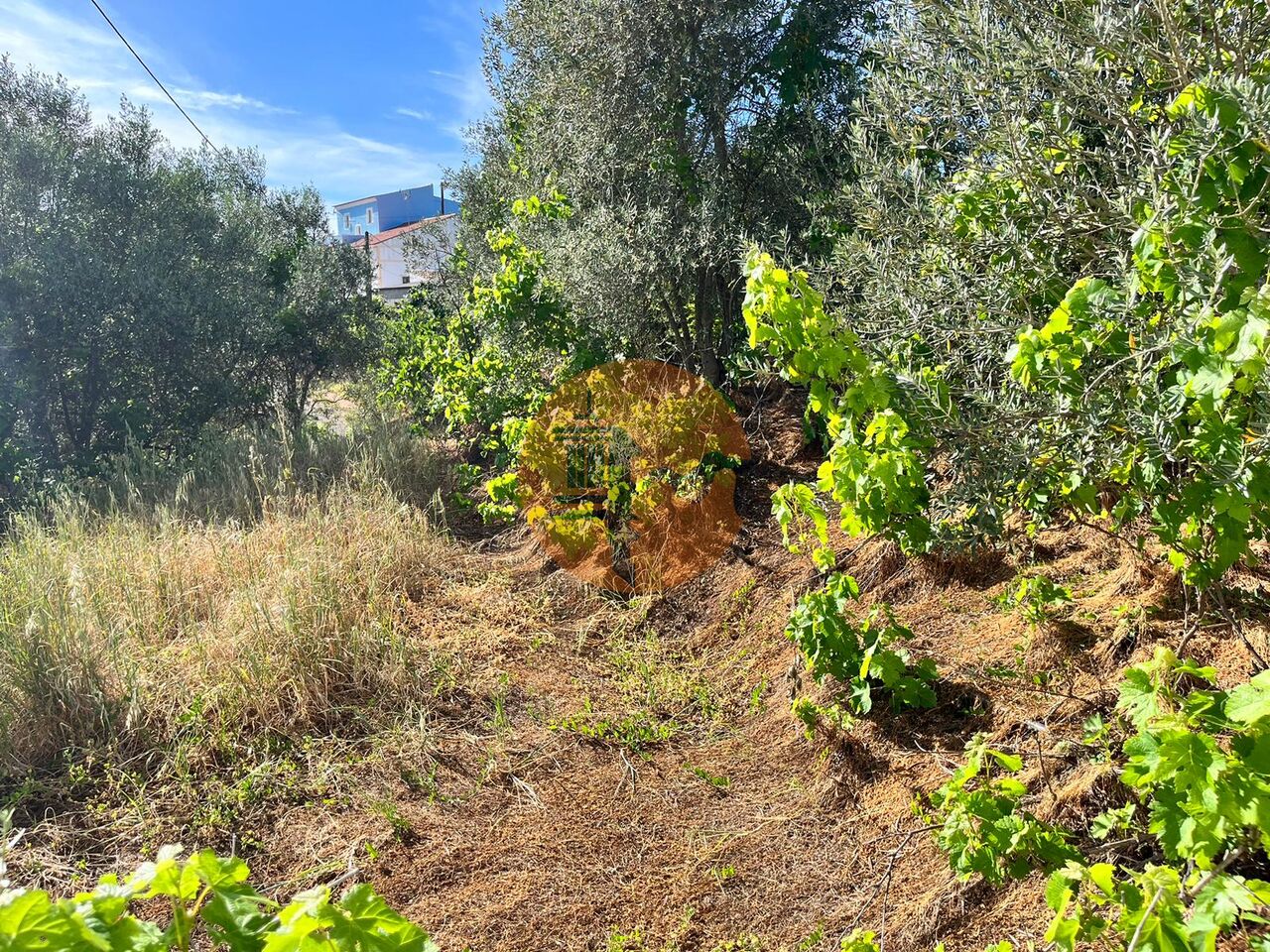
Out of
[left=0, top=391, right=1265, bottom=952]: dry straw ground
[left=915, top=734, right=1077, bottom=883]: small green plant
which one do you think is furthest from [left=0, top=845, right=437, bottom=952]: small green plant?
[left=0, top=391, right=1265, bottom=952]: dry straw ground

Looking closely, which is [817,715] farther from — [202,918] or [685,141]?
[685,141]

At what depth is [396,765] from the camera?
11.9ft

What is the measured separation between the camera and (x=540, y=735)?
3.85 m

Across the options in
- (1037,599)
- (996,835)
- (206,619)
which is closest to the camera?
(996,835)

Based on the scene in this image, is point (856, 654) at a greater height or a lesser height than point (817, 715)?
greater

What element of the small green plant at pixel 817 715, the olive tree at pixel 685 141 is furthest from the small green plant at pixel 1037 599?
the olive tree at pixel 685 141

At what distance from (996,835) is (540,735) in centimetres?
219

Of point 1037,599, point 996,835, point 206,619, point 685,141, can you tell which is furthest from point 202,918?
point 685,141

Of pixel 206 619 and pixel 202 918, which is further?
pixel 206 619

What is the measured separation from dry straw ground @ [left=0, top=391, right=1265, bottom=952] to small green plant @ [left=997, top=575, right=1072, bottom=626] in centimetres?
9

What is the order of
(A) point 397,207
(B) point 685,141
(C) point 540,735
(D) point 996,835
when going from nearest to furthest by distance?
1. (D) point 996,835
2. (C) point 540,735
3. (B) point 685,141
4. (A) point 397,207

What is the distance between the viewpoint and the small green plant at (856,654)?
128 inches

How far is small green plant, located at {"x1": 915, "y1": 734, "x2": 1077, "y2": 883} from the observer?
86.6 inches

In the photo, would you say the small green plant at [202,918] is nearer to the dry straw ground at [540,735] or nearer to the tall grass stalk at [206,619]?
the dry straw ground at [540,735]
